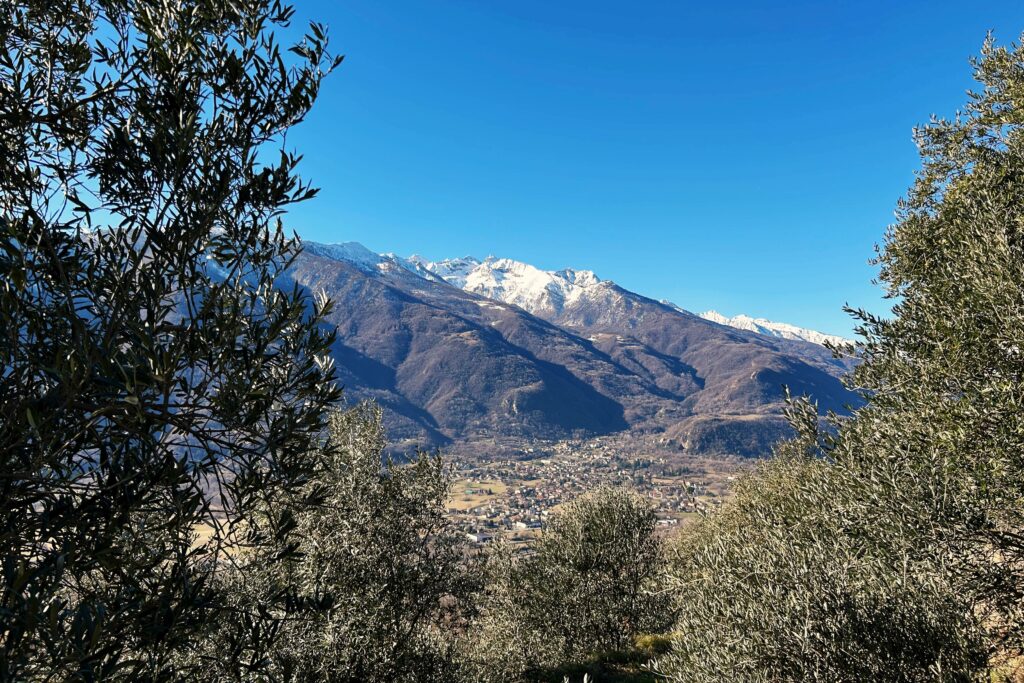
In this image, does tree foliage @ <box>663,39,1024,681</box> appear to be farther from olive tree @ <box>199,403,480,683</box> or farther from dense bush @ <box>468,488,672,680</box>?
dense bush @ <box>468,488,672,680</box>

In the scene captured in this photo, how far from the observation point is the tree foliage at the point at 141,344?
15.3ft

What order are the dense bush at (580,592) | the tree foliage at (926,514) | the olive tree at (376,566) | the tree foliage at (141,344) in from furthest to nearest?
the dense bush at (580,592) < the olive tree at (376,566) < the tree foliage at (926,514) < the tree foliage at (141,344)

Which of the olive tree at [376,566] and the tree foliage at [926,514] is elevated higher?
the tree foliage at [926,514]

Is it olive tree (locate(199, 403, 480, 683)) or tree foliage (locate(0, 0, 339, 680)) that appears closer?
tree foliage (locate(0, 0, 339, 680))

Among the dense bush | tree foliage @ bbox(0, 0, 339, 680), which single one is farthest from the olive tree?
the dense bush

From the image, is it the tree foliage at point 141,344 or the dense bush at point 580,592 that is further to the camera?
the dense bush at point 580,592

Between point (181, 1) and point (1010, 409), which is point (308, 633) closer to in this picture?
point (181, 1)

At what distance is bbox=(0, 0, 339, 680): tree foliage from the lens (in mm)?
4676

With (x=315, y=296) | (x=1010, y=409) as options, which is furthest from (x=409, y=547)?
(x=1010, y=409)

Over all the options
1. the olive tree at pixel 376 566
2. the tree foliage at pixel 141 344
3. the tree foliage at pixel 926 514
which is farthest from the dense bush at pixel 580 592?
the tree foliage at pixel 141 344

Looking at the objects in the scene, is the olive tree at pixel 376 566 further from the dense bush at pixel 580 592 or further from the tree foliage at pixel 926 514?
the dense bush at pixel 580 592

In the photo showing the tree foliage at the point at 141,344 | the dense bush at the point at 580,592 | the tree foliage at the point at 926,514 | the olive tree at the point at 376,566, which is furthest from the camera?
the dense bush at the point at 580,592

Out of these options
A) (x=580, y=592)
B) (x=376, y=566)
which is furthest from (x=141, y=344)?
(x=580, y=592)

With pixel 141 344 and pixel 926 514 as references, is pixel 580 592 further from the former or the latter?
pixel 141 344
